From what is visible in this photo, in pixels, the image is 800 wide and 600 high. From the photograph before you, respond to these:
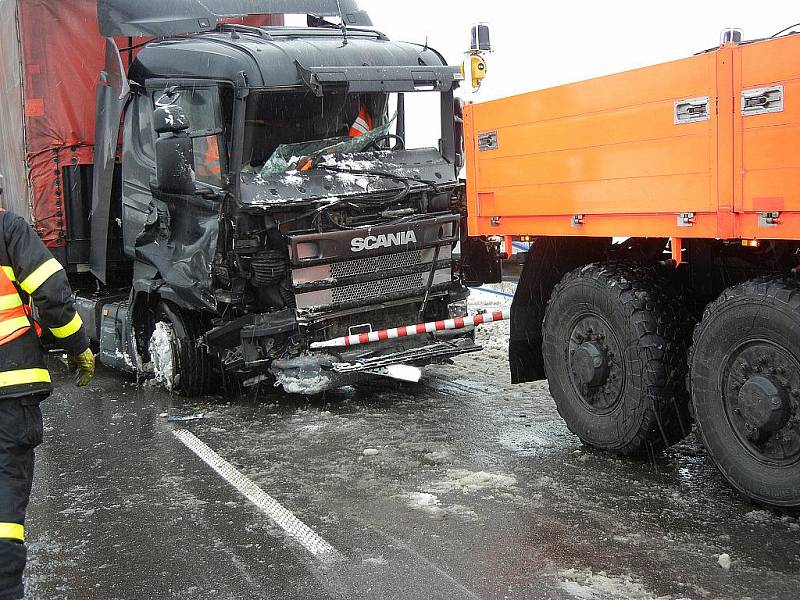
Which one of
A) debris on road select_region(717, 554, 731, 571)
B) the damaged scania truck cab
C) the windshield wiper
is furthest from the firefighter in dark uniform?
the windshield wiper

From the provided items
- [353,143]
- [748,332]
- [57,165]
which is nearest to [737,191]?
[748,332]

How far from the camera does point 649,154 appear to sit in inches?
211

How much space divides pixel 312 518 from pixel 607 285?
86.8 inches

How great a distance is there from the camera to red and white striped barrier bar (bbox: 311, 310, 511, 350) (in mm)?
7770

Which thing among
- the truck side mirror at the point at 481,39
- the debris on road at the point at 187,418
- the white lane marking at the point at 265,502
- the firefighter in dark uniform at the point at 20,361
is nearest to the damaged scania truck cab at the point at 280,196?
the debris on road at the point at 187,418

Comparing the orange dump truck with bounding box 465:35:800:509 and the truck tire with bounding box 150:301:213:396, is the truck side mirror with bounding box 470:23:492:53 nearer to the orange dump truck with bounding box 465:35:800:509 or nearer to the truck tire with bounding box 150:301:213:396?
the orange dump truck with bounding box 465:35:800:509

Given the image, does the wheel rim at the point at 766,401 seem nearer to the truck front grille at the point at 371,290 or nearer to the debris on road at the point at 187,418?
the truck front grille at the point at 371,290

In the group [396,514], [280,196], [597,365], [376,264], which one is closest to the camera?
[396,514]

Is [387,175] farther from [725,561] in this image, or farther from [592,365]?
[725,561]

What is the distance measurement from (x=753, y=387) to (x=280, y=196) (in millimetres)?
4037

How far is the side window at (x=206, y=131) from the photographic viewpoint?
7699 millimetres

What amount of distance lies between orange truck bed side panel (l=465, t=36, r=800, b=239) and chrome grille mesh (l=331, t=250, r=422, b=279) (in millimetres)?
1323

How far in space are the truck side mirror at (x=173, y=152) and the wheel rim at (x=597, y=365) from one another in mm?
3539

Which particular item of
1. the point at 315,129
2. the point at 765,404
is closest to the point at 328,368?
the point at 315,129
